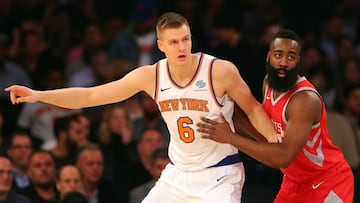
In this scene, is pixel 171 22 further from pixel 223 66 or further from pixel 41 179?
pixel 41 179

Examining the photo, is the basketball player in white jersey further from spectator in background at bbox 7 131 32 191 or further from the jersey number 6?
spectator in background at bbox 7 131 32 191

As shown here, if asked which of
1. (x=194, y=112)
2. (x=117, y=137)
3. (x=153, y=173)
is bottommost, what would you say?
(x=153, y=173)

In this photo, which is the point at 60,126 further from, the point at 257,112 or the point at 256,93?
the point at 257,112

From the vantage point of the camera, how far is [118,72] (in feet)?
36.6

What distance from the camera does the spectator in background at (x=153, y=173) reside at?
9289 mm

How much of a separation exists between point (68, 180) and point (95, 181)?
54 cm

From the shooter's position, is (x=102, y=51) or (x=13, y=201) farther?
(x=102, y=51)

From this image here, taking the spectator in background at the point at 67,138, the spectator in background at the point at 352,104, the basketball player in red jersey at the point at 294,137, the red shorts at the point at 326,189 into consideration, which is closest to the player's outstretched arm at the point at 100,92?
the basketball player in red jersey at the point at 294,137

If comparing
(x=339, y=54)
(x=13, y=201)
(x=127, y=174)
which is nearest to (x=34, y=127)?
(x=127, y=174)

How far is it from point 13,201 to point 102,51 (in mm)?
3655

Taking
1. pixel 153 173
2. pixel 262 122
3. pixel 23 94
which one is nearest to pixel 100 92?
pixel 23 94

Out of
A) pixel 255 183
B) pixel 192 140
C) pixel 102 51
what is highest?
pixel 102 51

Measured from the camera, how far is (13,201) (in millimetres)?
8703

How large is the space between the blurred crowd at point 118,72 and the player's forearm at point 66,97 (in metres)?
1.94
